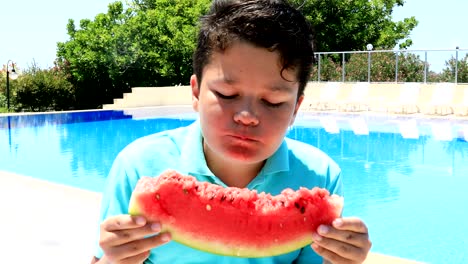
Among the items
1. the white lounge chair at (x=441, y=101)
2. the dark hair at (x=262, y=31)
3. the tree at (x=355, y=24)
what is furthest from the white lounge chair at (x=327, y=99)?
the dark hair at (x=262, y=31)

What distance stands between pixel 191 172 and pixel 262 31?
51 centimetres

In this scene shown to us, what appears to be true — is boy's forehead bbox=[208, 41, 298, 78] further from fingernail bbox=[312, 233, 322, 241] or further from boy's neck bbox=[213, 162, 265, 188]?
fingernail bbox=[312, 233, 322, 241]

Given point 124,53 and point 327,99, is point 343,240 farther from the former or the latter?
point 124,53

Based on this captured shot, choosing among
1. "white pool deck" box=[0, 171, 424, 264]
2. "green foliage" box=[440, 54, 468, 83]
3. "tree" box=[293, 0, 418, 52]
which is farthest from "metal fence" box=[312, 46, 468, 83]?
"white pool deck" box=[0, 171, 424, 264]

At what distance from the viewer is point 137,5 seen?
33656mm

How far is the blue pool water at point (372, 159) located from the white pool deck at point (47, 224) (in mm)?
2348

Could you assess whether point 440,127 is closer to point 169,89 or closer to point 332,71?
point 332,71

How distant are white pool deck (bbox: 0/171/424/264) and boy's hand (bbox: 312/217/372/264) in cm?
256

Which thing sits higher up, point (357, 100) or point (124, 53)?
point (124, 53)

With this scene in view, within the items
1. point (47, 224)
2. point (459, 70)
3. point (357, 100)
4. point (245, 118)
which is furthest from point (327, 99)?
point (245, 118)

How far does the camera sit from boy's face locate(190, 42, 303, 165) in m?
1.51

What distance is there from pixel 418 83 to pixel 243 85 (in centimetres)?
2022

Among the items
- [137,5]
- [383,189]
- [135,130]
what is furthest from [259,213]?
[137,5]

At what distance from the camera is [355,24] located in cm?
3139
